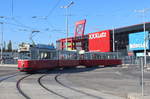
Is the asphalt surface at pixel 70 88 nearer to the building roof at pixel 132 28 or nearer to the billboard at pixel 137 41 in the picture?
the billboard at pixel 137 41

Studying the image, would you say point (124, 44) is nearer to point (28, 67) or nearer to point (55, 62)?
point (55, 62)

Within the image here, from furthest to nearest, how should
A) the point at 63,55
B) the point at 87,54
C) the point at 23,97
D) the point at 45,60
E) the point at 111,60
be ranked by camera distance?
the point at 111,60, the point at 87,54, the point at 63,55, the point at 45,60, the point at 23,97

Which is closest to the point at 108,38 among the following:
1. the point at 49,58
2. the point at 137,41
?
the point at 137,41

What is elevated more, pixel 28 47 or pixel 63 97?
pixel 28 47

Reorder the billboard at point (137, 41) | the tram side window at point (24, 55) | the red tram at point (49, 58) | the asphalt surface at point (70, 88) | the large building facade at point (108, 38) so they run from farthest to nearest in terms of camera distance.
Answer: the large building facade at point (108, 38) < the billboard at point (137, 41) < the tram side window at point (24, 55) < the red tram at point (49, 58) < the asphalt surface at point (70, 88)

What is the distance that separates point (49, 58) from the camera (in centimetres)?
2828

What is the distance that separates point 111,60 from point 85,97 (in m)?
33.3

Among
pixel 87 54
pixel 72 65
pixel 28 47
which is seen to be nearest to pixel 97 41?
pixel 87 54

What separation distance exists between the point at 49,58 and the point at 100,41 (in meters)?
40.1

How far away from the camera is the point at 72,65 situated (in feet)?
112

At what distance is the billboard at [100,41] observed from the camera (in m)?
64.8

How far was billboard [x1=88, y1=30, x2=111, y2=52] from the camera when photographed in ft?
212

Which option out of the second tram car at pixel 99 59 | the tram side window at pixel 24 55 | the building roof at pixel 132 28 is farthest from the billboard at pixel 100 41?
the tram side window at pixel 24 55

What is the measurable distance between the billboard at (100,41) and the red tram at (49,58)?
2346 centimetres
